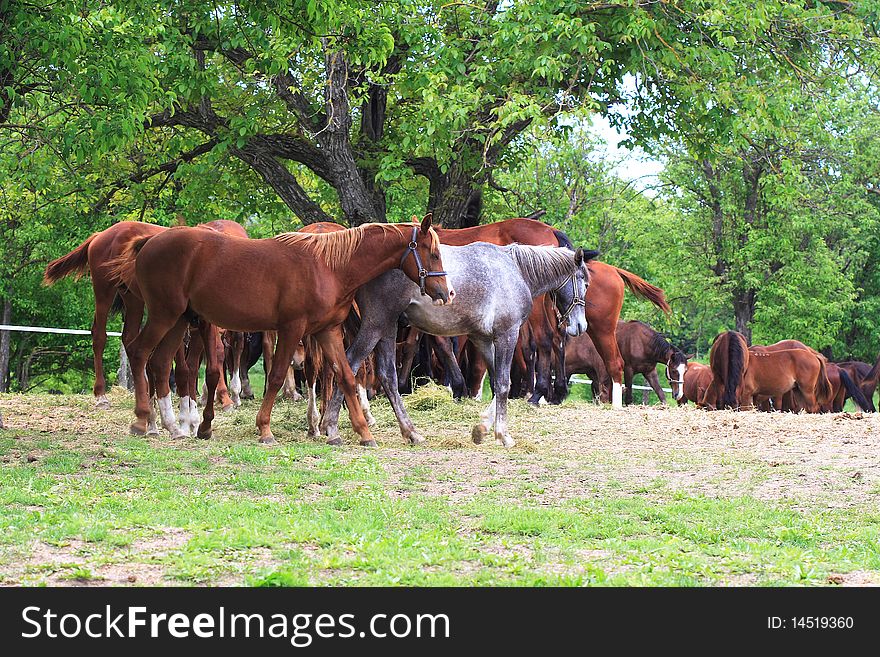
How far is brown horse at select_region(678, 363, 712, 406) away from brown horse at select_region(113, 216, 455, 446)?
48.8 ft

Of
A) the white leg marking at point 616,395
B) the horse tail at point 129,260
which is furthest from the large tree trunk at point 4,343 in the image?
the horse tail at point 129,260

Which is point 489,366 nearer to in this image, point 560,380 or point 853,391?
point 560,380

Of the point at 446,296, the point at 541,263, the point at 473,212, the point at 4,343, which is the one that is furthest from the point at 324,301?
the point at 4,343

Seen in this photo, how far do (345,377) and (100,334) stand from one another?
459cm

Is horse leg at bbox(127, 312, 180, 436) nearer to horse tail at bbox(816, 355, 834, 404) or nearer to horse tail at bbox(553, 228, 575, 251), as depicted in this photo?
horse tail at bbox(553, 228, 575, 251)

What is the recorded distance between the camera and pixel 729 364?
742 inches

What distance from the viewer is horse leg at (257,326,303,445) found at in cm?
1056

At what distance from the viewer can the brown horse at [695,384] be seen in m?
24.7

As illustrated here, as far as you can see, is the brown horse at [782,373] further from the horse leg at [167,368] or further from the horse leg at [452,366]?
the horse leg at [167,368]

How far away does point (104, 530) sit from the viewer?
20.7 feet

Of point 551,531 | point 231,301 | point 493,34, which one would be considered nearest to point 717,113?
point 493,34

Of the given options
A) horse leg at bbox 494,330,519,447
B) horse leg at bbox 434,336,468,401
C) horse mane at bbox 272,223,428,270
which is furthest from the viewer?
horse leg at bbox 434,336,468,401

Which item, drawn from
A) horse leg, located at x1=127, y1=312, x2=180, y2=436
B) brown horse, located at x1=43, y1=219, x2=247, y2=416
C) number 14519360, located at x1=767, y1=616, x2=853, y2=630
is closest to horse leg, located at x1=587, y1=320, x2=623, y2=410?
brown horse, located at x1=43, y1=219, x2=247, y2=416

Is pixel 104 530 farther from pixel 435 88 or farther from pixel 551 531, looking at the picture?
pixel 435 88
